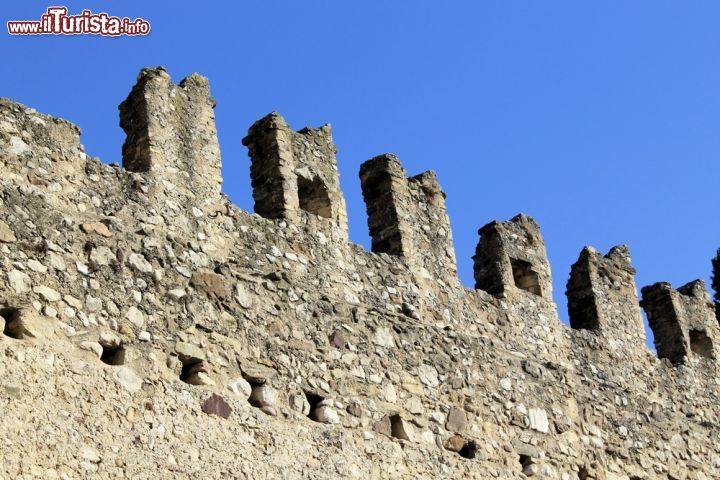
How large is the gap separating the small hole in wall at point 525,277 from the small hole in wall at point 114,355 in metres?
5.26

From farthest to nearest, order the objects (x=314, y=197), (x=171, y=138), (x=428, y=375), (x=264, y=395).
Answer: (x=314, y=197) → (x=428, y=375) → (x=171, y=138) → (x=264, y=395)

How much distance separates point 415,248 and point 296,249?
1539 millimetres

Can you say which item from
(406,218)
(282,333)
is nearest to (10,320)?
(282,333)

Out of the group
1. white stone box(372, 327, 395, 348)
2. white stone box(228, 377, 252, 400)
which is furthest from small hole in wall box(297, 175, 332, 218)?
white stone box(228, 377, 252, 400)

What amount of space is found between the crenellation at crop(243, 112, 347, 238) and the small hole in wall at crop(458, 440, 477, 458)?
2.01 m

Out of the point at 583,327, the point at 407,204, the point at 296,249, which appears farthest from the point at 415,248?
the point at 583,327

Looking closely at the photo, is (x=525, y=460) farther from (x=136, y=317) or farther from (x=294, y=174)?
(x=136, y=317)

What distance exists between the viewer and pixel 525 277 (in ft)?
47.1

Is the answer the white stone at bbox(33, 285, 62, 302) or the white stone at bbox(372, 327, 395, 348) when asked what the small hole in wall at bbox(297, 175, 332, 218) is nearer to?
the white stone at bbox(372, 327, 395, 348)

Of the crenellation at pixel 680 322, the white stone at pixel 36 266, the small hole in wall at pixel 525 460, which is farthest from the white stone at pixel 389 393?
the crenellation at pixel 680 322

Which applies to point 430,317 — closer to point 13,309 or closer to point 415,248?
point 415,248

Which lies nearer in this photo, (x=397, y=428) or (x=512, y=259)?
(x=397, y=428)

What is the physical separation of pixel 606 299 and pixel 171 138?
17.8 ft

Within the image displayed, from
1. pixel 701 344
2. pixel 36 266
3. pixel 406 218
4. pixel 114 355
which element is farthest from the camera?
pixel 701 344
